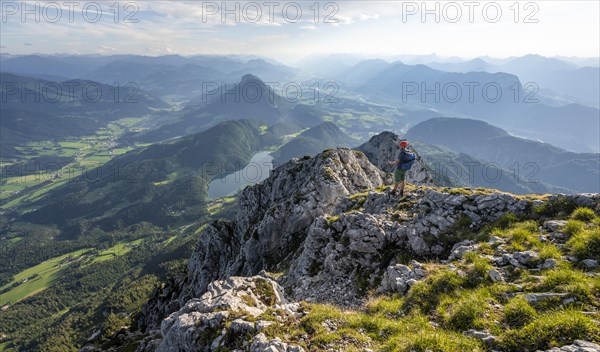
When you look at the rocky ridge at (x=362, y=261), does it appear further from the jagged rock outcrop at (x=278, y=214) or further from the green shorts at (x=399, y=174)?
the green shorts at (x=399, y=174)

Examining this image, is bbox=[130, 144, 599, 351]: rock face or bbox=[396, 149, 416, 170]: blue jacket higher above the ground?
bbox=[396, 149, 416, 170]: blue jacket

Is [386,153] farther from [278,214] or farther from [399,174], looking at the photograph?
Answer: [399,174]

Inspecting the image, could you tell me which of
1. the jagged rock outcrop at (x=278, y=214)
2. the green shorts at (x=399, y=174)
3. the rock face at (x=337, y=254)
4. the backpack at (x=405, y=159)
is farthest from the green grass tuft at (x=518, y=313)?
the jagged rock outcrop at (x=278, y=214)

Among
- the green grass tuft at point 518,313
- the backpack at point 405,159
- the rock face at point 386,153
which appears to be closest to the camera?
the green grass tuft at point 518,313

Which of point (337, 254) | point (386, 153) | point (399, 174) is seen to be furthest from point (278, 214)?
point (386, 153)

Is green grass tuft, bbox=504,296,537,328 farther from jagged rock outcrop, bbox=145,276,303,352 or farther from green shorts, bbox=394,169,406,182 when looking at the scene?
green shorts, bbox=394,169,406,182

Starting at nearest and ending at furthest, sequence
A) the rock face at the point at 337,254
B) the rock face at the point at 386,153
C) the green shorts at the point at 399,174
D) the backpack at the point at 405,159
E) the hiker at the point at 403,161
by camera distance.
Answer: the rock face at the point at 337,254, the hiker at the point at 403,161, the backpack at the point at 405,159, the green shorts at the point at 399,174, the rock face at the point at 386,153

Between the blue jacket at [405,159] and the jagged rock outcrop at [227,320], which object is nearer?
the jagged rock outcrop at [227,320]

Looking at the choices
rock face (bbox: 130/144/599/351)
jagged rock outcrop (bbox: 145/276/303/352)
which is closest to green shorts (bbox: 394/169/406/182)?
rock face (bbox: 130/144/599/351)

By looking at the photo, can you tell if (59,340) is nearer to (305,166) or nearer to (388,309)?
(305,166)

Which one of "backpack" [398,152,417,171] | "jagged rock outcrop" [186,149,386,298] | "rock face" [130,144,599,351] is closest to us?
"rock face" [130,144,599,351]

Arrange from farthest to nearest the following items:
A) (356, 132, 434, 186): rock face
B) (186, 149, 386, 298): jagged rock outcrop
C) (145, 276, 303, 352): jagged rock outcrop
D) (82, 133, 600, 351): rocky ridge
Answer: (356, 132, 434, 186): rock face
(186, 149, 386, 298): jagged rock outcrop
(82, 133, 600, 351): rocky ridge
(145, 276, 303, 352): jagged rock outcrop

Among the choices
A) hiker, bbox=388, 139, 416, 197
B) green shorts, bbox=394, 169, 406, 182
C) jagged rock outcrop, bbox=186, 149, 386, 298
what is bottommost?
jagged rock outcrop, bbox=186, 149, 386, 298

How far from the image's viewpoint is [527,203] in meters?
21.5
